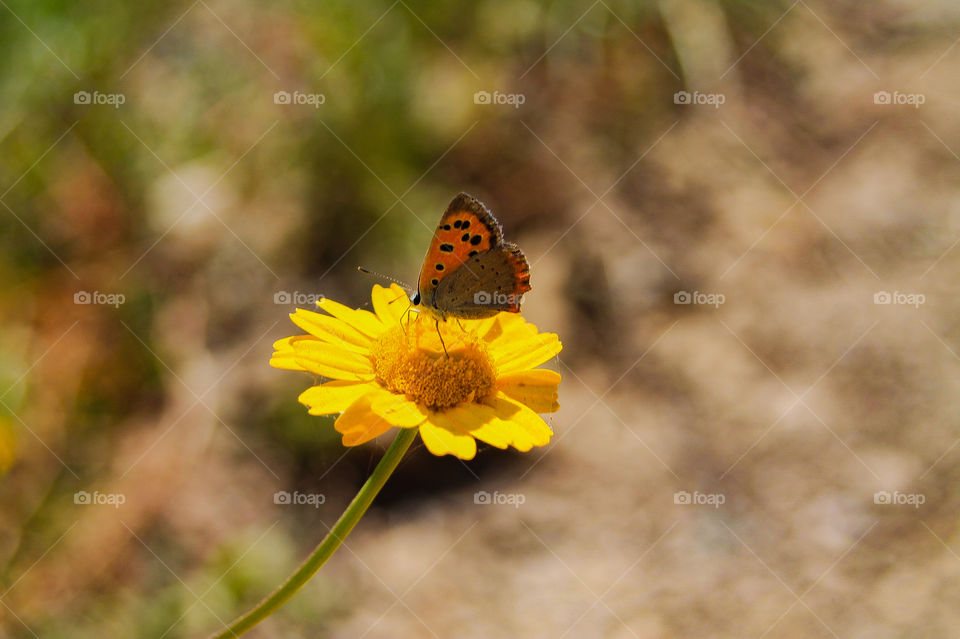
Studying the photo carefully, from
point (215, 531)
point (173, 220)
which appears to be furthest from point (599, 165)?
point (215, 531)

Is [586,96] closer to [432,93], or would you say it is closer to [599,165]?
[599,165]

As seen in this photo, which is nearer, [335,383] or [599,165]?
[335,383]

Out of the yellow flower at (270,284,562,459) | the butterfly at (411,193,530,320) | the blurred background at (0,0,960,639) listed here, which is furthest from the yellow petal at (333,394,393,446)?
the blurred background at (0,0,960,639)

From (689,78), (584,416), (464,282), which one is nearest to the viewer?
(464,282)

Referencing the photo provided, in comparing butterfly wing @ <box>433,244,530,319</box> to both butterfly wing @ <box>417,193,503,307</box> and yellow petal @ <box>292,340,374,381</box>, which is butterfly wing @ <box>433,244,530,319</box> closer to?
butterfly wing @ <box>417,193,503,307</box>

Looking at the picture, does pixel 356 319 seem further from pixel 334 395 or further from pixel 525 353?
pixel 525 353

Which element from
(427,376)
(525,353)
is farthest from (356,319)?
(525,353)
